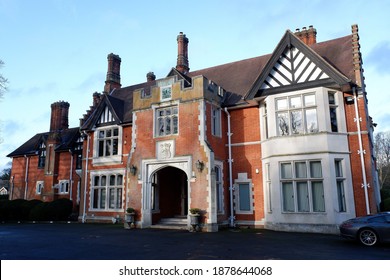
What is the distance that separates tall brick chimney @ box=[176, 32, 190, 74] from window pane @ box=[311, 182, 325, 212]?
1494 centimetres

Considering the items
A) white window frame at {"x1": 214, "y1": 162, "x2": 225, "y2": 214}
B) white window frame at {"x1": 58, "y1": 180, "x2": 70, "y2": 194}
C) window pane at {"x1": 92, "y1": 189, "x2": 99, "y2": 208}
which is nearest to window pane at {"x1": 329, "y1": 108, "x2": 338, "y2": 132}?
white window frame at {"x1": 214, "y1": 162, "x2": 225, "y2": 214}

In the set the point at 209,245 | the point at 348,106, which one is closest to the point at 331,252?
the point at 209,245

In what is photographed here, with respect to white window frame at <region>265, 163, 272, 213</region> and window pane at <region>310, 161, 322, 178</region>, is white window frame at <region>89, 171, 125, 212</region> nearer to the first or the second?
white window frame at <region>265, 163, 272, 213</region>

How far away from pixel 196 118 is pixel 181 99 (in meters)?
1.61

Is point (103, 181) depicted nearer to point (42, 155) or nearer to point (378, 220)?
point (42, 155)

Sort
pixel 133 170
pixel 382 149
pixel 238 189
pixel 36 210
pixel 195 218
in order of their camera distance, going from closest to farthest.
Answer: pixel 195 218
pixel 238 189
pixel 133 170
pixel 36 210
pixel 382 149

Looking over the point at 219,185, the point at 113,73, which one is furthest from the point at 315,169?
the point at 113,73

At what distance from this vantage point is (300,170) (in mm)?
15688

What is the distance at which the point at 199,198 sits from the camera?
16125mm

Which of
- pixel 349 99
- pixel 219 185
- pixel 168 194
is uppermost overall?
pixel 349 99

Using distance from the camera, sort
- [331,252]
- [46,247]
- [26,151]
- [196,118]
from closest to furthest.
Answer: [331,252] < [46,247] < [196,118] < [26,151]

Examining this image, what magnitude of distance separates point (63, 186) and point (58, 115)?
8044mm

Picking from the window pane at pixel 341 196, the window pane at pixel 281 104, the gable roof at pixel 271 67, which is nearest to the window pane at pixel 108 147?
the gable roof at pixel 271 67

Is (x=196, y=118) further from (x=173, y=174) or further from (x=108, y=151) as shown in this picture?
(x=108, y=151)
